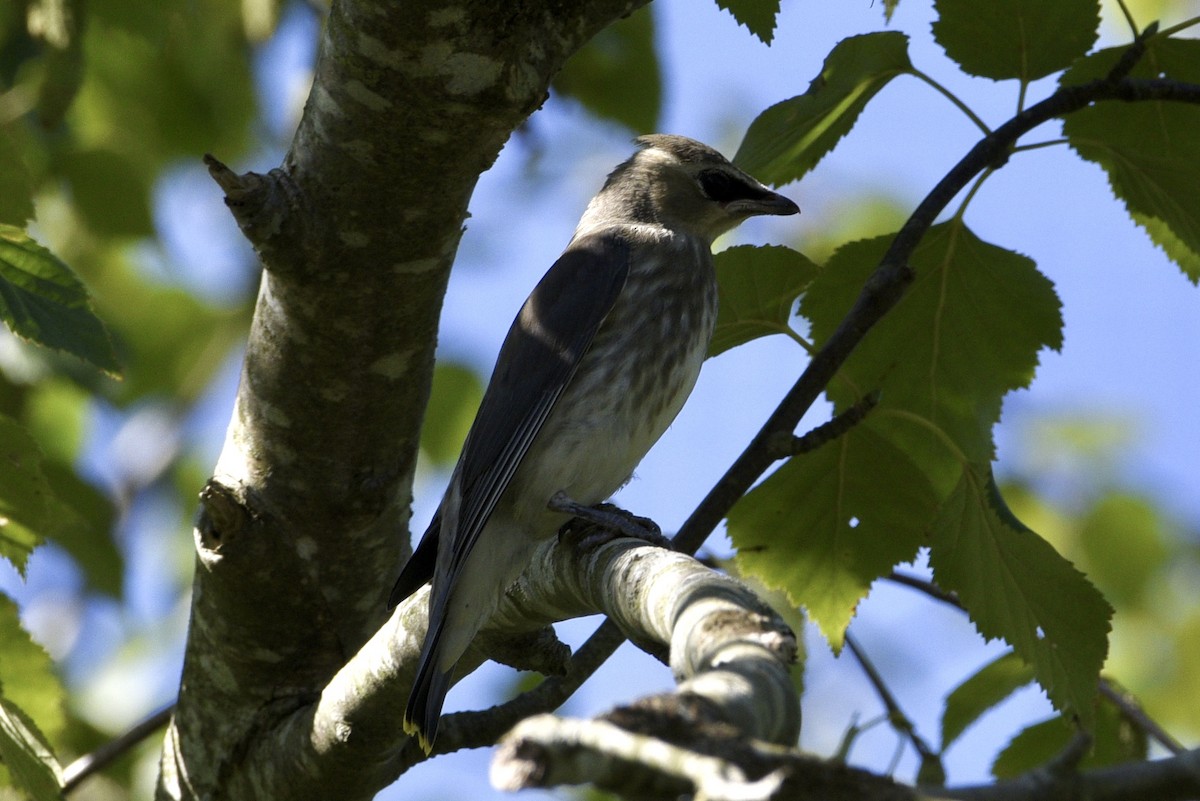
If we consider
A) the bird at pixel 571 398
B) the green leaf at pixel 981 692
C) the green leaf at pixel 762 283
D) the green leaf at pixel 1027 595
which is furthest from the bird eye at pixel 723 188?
the green leaf at pixel 1027 595

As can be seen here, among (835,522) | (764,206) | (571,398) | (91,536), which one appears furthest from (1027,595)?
(91,536)

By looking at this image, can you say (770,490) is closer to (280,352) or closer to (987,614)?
(987,614)

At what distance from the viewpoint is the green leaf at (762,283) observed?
3.16 m

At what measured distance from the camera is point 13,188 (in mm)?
3064

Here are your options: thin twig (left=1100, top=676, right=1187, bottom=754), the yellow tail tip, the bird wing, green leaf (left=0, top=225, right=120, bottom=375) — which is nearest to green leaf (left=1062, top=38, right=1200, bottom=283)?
thin twig (left=1100, top=676, right=1187, bottom=754)

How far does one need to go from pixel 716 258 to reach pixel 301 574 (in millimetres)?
1194

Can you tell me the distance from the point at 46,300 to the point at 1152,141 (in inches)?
95.0

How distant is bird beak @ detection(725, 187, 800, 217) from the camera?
4359 millimetres

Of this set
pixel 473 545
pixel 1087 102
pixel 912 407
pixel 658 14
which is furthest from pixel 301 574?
pixel 658 14

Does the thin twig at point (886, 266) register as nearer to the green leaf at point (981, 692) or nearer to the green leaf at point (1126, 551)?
the green leaf at point (981, 692)

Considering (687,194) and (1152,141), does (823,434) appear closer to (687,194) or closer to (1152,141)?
(1152,141)

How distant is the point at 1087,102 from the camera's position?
2.89 metres

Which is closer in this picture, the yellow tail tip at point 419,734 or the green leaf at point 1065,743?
the yellow tail tip at point 419,734

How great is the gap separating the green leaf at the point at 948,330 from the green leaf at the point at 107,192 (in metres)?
2.64
